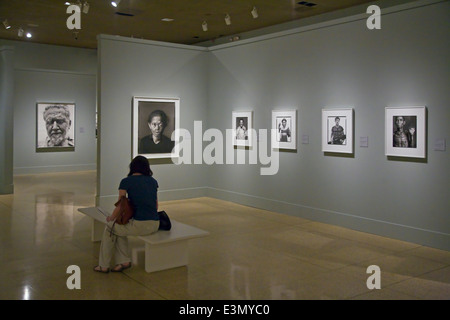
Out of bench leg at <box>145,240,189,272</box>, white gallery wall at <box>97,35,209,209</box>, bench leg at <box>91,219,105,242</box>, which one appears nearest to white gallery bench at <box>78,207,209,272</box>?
bench leg at <box>145,240,189,272</box>

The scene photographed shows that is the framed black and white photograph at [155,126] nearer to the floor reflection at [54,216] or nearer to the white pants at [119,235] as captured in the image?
the floor reflection at [54,216]

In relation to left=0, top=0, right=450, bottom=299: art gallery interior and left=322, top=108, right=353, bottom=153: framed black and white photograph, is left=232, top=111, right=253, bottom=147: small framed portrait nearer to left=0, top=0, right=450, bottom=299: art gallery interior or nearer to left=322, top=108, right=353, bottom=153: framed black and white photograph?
left=0, top=0, right=450, bottom=299: art gallery interior

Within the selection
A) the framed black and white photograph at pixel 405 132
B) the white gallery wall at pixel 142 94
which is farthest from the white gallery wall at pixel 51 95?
the framed black and white photograph at pixel 405 132

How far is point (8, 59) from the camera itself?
14086 mm

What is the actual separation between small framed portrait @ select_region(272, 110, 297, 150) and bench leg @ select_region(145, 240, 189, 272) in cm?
492

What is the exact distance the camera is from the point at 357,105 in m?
9.62

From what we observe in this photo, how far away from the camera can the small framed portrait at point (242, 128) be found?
1230cm

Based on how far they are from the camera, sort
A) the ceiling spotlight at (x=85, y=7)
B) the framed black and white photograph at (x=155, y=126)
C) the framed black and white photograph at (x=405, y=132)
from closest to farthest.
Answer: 1. the framed black and white photograph at (x=405, y=132)
2. the ceiling spotlight at (x=85, y=7)
3. the framed black and white photograph at (x=155, y=126)

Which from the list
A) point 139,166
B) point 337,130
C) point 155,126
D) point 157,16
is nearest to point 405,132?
point 337,130

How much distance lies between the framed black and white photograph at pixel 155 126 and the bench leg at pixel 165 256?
5631mm

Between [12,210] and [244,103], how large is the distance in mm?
6697

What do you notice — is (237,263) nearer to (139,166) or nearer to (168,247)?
(168,247)

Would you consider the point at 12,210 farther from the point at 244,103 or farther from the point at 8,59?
the point at 244,103
